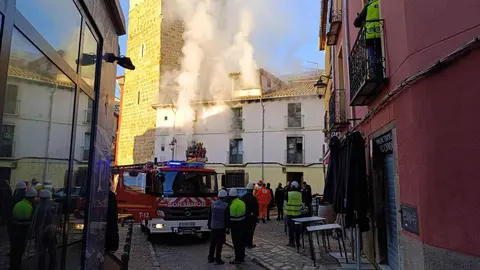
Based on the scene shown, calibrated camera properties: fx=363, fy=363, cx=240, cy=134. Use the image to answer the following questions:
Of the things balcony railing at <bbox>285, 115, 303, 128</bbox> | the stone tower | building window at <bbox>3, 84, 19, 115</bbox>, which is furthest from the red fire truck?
the stone tower

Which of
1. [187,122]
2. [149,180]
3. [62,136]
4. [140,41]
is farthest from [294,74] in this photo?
[62,136]

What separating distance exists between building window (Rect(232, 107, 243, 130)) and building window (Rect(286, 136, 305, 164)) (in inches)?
177

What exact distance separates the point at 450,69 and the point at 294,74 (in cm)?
3021

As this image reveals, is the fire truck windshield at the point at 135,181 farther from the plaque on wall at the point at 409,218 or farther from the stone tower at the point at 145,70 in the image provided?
the stone tower at the point at 145,70

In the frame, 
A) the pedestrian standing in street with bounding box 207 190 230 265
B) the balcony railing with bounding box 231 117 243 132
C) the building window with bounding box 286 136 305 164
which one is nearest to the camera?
the pedestrian standing in street with bounding box 207 190 230 265

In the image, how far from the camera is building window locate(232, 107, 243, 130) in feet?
102

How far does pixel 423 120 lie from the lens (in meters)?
4.10

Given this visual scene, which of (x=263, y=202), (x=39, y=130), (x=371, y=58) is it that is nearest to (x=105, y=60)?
(x=39, y=130)

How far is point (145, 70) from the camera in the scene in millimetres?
35719

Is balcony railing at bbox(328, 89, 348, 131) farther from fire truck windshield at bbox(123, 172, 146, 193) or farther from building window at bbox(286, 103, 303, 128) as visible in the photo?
building window at bbox(286, 103, 303, 128)

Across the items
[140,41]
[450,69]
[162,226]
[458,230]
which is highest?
[140,41]

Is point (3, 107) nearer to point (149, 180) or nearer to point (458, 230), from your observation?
point (458, 230)

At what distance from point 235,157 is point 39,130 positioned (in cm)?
2877

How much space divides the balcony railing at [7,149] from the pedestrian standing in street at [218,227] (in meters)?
6.48
